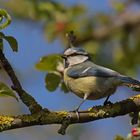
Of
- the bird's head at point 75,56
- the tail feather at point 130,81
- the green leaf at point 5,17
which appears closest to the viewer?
the green leaf at point 5,17

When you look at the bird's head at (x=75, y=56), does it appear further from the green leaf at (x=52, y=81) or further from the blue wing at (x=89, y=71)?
the green leaf at (x=52, y=81)

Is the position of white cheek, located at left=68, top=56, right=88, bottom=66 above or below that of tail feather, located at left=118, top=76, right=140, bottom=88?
above

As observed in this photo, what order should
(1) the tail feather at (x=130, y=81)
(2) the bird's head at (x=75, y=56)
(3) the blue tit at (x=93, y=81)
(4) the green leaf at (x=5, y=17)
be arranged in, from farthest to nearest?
(2) the bird's head at (x=75, y=56) < (3) the blue tit at (x=93, y=81) < (1) the tail feather at (x=130, y=81) < (4) the green leaf at (x=5, y=17)

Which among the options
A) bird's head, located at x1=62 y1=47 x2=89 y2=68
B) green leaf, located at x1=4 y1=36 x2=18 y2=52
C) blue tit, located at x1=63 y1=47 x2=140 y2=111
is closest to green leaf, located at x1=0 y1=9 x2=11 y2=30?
green leaf, located at x1=4 y1=36 x2=18 y2=52

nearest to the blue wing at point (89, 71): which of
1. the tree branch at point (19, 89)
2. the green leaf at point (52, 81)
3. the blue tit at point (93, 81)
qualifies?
the blue tit at point (93, 81)

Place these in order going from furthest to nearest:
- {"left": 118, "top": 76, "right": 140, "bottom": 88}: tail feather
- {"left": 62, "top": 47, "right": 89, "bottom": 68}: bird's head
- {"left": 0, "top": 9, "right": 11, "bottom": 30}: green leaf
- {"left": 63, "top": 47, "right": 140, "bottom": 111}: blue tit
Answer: {"left": 62, "top": 47, "right": 89, "bottom": 68}: bird's head < {"left": 63, "top": 47, "right": 140, "bottom": 111}: blue tit < {"left": 118, "top": 76, "right": 140, "bottom": 88}: tail feather < {"left": 0, "top": 9, "right": 11, "bottom": 30}: green leaf

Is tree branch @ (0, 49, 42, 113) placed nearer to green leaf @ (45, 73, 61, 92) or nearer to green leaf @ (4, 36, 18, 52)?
green leaf @ (4, 36, 18, 52)

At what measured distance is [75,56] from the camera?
13.1ft

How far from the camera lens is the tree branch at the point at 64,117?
8.50 ft

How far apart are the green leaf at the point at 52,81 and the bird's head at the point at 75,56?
0.67 m

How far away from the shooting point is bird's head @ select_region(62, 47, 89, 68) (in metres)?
3.82

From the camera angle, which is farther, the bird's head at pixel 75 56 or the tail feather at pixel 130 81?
the bird's head at pixel 75 56

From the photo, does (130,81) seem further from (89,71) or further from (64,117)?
(64,117)

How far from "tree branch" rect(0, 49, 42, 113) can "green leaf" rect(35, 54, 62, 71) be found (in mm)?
409
